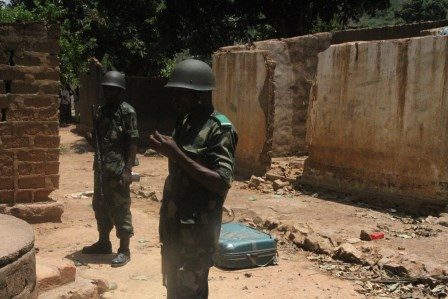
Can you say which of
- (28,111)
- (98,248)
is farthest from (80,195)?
(98,248)

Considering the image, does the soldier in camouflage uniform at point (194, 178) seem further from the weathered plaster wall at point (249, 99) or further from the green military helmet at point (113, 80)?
the weathered plaster wall at point (249, 99)

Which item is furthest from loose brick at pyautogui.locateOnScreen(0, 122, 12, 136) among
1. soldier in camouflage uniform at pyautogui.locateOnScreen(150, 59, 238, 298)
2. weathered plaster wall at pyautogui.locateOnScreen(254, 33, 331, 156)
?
weathered plaster wall at pyautogui.locateOnScreen(254, 33, 331, 156)

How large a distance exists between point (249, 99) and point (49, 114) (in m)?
→ 4.33

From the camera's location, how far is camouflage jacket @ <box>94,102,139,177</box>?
4641 millimetres

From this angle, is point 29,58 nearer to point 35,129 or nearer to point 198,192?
point 35,129

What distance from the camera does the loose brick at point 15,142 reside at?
5586mm

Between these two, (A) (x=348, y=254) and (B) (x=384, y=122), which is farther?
(B) (x=384, y=122)

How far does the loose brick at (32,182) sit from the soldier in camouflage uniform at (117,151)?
1337 millimetres

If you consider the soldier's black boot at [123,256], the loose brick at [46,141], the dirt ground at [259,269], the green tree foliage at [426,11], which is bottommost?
the dirt ground at [259,269]

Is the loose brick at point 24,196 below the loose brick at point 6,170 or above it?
below

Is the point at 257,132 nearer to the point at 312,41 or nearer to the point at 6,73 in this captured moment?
the point at 312,41

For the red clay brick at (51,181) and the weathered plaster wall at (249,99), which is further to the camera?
the weathered plaster wall at (249,99)

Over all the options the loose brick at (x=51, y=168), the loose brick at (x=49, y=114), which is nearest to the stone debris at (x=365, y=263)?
the loose brick at (x=51, y=168)

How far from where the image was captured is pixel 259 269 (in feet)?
15.9
